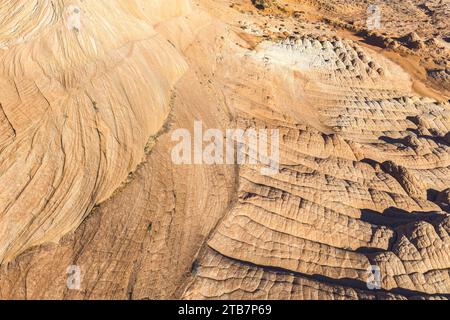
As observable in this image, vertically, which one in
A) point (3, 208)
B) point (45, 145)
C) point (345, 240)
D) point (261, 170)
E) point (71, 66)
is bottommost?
point (345, 240)

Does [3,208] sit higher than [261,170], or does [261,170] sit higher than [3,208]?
[3,208]

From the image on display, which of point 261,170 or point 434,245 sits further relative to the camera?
point 261,170

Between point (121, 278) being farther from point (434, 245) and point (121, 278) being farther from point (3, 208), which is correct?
point (434, 245)

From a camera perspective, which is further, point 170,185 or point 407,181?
point 407,181

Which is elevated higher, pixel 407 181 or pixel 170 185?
pixel 170 185

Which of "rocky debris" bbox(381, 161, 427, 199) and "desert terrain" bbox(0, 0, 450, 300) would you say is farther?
"rocky debris" bbox(381, 161, 427, 199)

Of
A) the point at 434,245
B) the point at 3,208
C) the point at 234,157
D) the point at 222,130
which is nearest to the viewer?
the point at 3,208

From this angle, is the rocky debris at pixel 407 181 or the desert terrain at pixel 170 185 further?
the rocky debris at pixel 407 181
